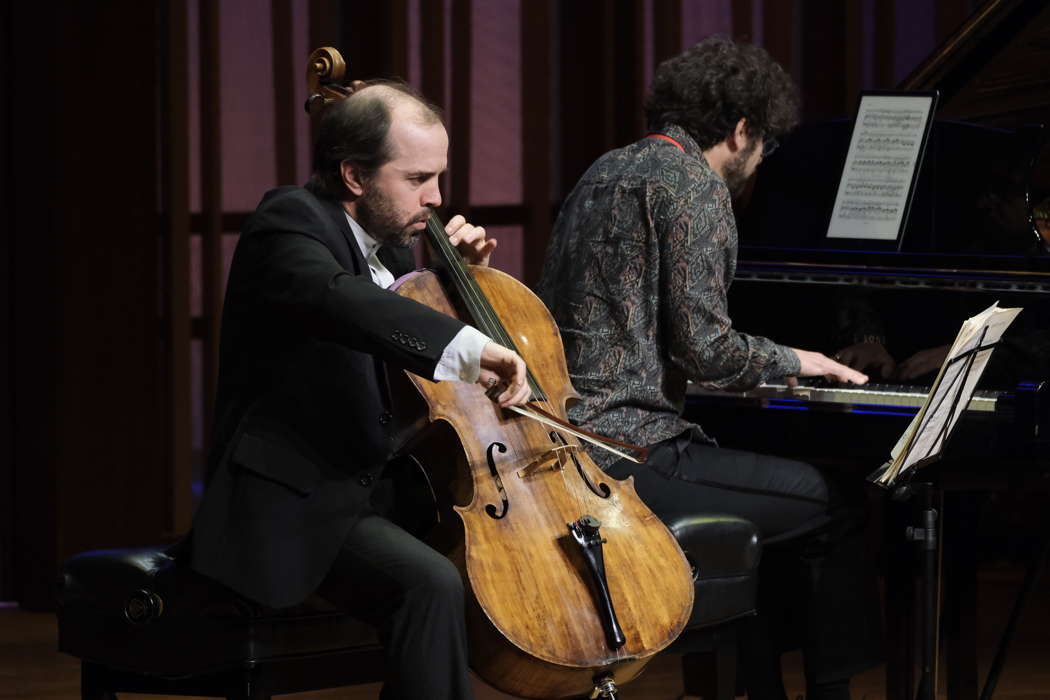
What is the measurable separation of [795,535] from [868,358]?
19.1 inches

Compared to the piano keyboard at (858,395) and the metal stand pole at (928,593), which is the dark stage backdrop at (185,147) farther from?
the metal stand pole at (928,593)

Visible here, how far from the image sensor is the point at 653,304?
2596 millimetres

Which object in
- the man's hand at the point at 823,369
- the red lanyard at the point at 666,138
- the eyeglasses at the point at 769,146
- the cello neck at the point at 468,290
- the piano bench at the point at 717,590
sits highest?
the red lanyard at the point at 666,138

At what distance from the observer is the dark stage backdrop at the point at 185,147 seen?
4.18 metres

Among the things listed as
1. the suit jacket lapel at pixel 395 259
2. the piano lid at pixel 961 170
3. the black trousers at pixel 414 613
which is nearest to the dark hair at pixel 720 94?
the piano lid at pixel 961 170

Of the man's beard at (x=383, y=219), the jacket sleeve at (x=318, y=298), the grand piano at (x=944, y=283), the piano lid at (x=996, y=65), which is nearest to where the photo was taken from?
the jacket sleeve at (x=318, y=298)

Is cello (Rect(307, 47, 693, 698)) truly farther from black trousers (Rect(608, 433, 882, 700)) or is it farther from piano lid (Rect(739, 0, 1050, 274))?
piano lid (Rect(739, 0, 1050, 274))

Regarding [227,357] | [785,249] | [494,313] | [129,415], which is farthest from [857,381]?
[129,415]

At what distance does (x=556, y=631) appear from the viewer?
2021 mm

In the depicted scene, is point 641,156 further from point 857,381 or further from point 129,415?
point 129,415

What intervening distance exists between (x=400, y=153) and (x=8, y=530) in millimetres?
2593

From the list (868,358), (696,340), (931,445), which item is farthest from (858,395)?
(931,445)

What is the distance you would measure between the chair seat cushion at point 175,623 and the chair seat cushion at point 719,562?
0.53m

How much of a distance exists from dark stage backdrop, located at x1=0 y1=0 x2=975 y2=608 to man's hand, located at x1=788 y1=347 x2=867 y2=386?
6.93 ft
